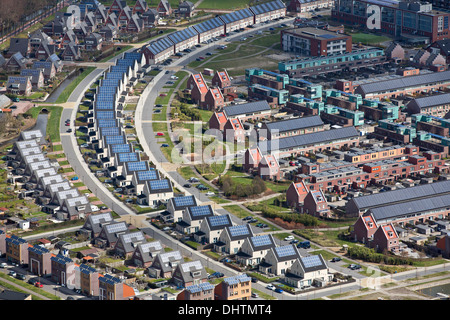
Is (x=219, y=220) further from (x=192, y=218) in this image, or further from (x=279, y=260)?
(x=279, y=260)

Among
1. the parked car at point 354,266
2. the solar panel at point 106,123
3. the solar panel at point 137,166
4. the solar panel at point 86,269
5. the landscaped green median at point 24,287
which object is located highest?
the solar panel at point 106,123

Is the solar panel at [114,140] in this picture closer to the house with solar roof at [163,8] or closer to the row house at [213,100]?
the row house at [213,100]

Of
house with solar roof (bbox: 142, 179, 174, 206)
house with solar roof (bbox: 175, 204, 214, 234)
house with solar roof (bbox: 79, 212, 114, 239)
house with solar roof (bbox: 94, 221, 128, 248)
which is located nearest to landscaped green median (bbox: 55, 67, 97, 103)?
house with solar roof (bbox: 142, 179, 174, 206)

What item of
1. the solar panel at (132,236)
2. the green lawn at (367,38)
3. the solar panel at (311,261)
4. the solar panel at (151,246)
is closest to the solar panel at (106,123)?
the solar panel at (132,236)

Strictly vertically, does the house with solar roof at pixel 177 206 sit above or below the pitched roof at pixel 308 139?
below

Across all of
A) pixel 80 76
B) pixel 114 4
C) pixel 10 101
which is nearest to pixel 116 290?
pixel 10 101

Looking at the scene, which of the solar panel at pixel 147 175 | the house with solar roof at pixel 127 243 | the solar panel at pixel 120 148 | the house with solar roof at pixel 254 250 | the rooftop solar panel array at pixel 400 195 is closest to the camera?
the house with solar roof at pixel 254 250

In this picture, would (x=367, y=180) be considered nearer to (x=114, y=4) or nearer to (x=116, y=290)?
(x=116, y=290)
